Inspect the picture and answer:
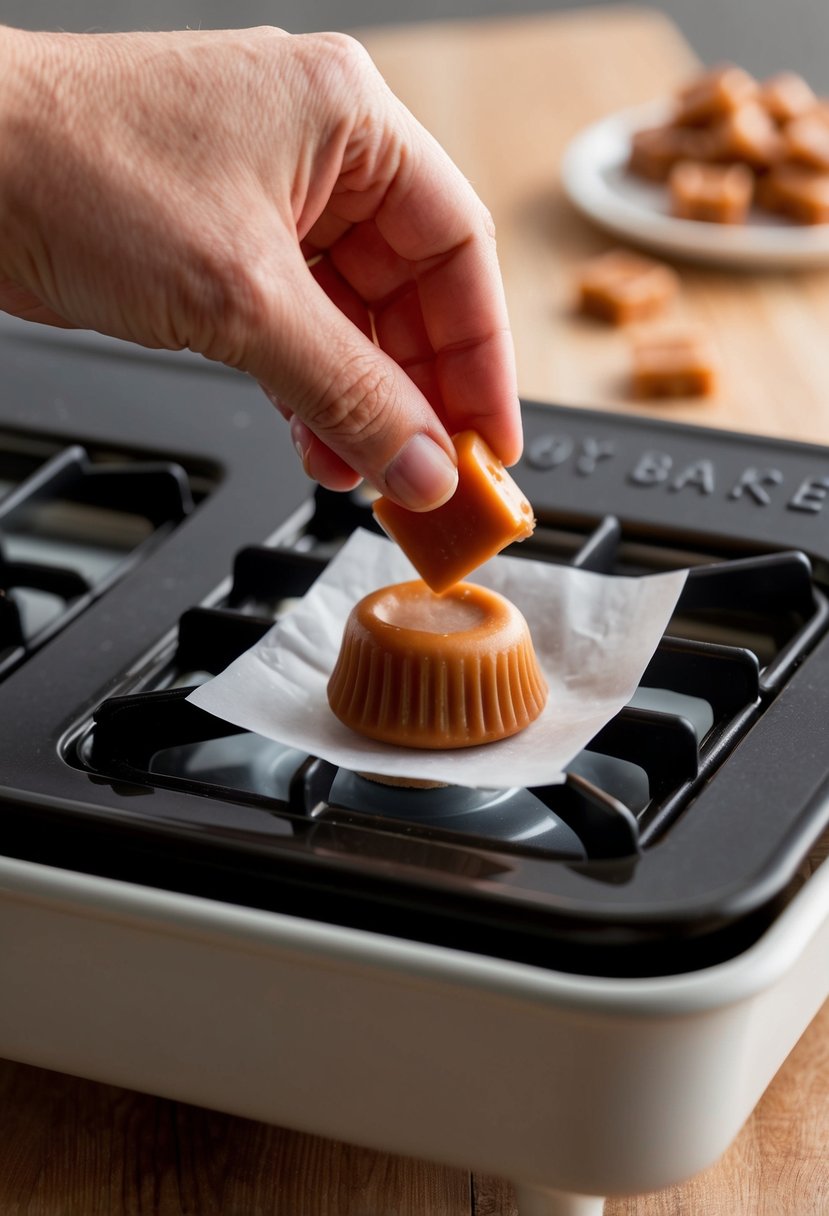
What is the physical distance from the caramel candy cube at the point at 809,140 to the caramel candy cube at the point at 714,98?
0.06 meters

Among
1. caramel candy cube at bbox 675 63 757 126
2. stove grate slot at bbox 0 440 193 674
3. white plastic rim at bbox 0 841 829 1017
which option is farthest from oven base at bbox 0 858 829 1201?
caramel candy cube at bbox 675 63 757 126

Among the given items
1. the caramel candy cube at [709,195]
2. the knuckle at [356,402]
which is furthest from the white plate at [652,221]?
the knuckle at [356,402]

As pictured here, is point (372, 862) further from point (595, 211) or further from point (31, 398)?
point (595, 211)

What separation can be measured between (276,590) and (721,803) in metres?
0.30

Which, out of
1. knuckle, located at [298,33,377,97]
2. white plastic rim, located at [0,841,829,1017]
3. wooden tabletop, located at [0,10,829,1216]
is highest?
knuckle, located at [298,33,377,97]

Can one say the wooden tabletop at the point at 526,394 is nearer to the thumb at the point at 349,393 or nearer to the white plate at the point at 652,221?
the white plate at the point at 652,221

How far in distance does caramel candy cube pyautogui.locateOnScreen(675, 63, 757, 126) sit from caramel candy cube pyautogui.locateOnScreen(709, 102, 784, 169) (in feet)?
0.04

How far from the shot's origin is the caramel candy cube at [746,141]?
1.54 metres

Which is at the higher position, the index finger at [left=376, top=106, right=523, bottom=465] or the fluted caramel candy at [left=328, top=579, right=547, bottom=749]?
the index finger at [left=376, top=106, right=523, bottom=465]

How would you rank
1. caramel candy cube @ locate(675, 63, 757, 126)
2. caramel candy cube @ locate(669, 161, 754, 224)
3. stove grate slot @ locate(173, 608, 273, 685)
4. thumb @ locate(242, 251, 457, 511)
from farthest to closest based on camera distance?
caramel candy cube @ locate(675, 63, 757, 126) < caramel candy cube @ locate(669, 161, 754, 224) < stove grate slot @ locate(173, 608, 273, 685) < thumb @ locate(242, 251, 457, 511)

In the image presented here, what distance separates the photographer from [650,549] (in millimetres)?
854

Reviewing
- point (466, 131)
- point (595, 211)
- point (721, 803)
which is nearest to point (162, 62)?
point (721, 803)

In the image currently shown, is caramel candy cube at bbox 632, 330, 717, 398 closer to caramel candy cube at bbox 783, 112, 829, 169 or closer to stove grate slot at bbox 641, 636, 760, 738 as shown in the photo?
caramel candy cube at bbox 783, 112, 829, 169

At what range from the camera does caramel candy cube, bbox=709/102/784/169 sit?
5.06 ft
